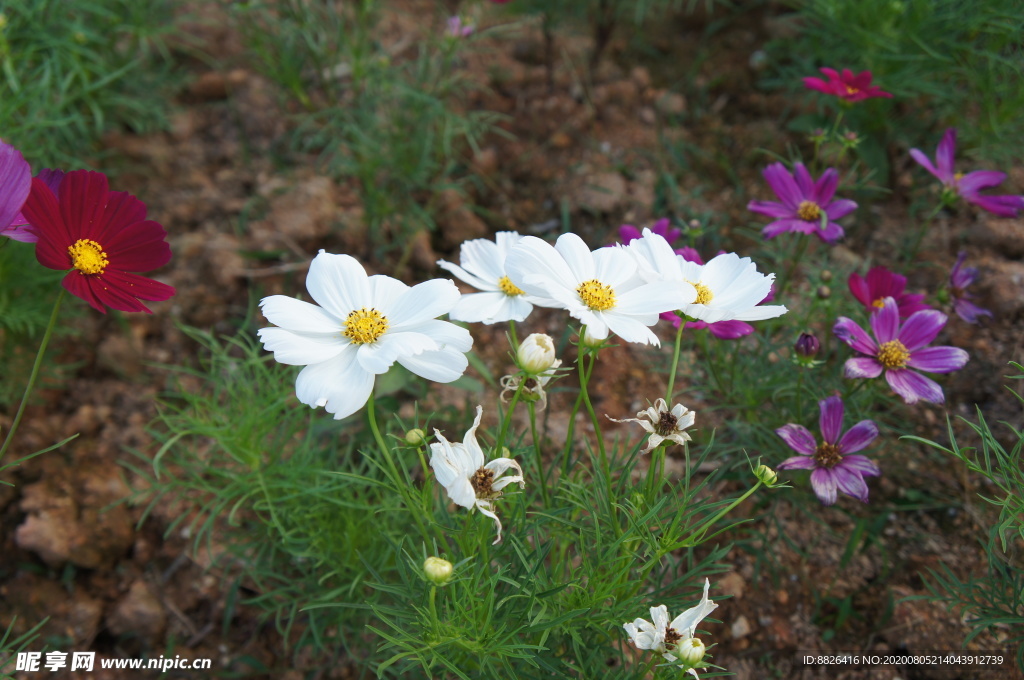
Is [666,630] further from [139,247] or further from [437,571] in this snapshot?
[139,247]

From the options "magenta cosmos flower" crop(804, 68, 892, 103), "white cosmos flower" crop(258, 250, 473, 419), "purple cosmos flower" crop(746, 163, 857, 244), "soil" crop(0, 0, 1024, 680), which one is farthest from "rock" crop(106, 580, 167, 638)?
"magenta cosmos flower" crop(804, 68, 892, 103)

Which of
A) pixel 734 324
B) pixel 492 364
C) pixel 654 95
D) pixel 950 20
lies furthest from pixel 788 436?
pixel 654 95

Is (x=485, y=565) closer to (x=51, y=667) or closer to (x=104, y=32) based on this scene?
(x=51, y=667)

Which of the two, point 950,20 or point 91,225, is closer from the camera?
point 91,225

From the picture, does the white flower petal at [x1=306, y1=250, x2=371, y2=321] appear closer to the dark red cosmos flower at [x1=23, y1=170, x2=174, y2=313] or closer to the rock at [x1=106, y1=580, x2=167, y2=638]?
the dark red cosmos flower at [x1=23, y1=170, x2=174, y2=313]

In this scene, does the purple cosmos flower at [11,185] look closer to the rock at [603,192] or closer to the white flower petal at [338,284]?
the white flower petal at [338,284]
